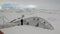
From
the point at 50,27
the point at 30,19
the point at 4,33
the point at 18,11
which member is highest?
the point at 18,11

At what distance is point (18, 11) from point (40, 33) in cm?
Answer: 70

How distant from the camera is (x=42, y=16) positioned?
217 centimetres

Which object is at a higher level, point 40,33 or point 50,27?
point 50,27

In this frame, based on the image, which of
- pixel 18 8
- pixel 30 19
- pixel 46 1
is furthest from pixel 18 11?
pixel 46 1

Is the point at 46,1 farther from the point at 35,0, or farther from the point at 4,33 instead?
the point at 4,33

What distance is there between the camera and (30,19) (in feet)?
7.20

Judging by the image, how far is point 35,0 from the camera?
2209 mm

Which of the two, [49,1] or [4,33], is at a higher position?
[49,1]

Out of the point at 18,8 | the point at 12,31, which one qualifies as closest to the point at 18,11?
the point at 18,8

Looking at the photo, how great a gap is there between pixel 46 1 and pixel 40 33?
0.72 metres

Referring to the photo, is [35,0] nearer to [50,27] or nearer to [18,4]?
[18,4]

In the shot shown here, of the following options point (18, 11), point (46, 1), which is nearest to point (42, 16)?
point (46, 1)

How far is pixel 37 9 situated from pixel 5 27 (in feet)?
2.74

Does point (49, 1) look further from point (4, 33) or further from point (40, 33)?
point (4, 33)
